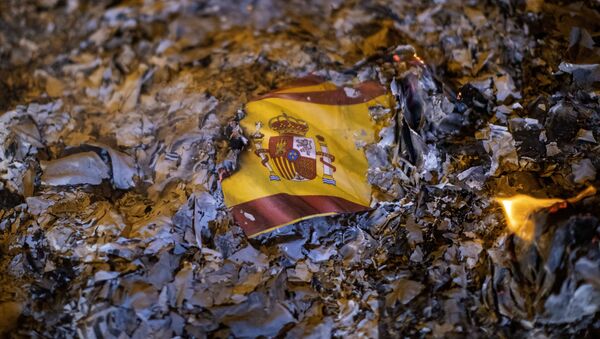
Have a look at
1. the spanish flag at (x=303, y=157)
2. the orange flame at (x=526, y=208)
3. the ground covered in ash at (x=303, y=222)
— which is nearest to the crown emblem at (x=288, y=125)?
the spanish flag at (x=303, y=157)

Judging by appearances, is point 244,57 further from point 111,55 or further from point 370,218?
point 370,218

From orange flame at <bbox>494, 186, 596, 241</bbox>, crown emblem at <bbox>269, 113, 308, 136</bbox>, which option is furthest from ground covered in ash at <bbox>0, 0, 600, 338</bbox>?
crown emblem at <bbox>269, 113, 308, 136</bbox>

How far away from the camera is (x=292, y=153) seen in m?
1.26

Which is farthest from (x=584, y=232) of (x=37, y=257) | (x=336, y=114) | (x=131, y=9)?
(x=131, y=9)

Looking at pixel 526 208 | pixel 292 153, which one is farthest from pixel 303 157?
pixel 526 208

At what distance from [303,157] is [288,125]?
11 centimetres

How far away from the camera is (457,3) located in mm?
1668

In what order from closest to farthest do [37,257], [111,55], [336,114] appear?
[37,257], [336,114], [111,55]

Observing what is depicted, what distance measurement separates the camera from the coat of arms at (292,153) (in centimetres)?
124

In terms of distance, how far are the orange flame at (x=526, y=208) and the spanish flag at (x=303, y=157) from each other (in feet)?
1.07

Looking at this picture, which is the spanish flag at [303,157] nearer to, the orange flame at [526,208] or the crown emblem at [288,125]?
the crown emblem at [288,125]

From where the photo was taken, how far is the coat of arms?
1243 mm

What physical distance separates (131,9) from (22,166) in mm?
726

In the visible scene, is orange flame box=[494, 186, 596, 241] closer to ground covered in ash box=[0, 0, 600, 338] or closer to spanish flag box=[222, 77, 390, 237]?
ground covered in ash box=[0, 0, 600, 338]
